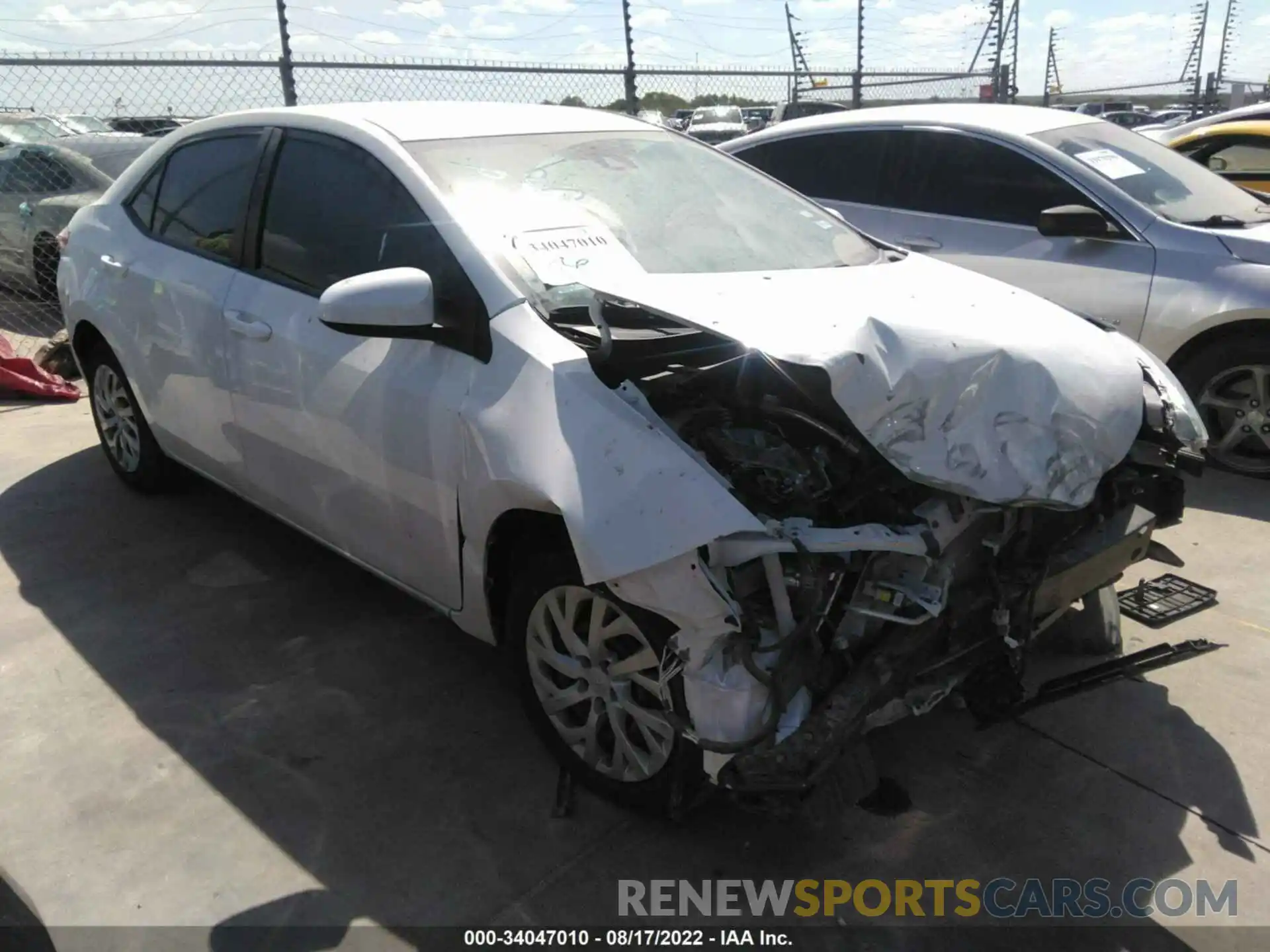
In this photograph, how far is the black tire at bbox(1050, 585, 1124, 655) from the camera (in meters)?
3.38

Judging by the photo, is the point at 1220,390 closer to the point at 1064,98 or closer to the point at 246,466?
the point at 246,466

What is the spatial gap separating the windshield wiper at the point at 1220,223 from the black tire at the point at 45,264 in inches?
349

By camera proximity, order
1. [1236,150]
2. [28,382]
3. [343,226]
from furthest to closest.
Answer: [1236,150] < [28,382] < [343,226]

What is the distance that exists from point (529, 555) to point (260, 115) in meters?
2.19

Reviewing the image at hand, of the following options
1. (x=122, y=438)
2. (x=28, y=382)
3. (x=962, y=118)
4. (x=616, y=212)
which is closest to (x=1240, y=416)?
(x=962, y=118)

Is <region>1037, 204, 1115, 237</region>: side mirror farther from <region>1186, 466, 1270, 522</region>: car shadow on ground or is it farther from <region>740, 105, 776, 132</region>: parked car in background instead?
<region>740, 105, 776, 132</region>: parked car in background

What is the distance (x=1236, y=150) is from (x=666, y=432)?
7379 mm

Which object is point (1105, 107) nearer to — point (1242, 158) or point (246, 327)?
point (1242, 158)

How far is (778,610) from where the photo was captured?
2.29 m

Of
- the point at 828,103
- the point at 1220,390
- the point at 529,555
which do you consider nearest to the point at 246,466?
the point at 529,555

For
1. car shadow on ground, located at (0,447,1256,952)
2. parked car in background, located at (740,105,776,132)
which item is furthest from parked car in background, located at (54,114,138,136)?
parked car in background, located at (740,105,776,132)

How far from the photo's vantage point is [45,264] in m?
9.46

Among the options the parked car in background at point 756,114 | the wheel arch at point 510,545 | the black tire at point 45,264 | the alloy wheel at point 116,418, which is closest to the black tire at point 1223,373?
the wheel arch at point 510,545

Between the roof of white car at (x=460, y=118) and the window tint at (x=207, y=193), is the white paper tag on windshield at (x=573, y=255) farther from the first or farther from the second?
the window tint at (x=207, y=193)
